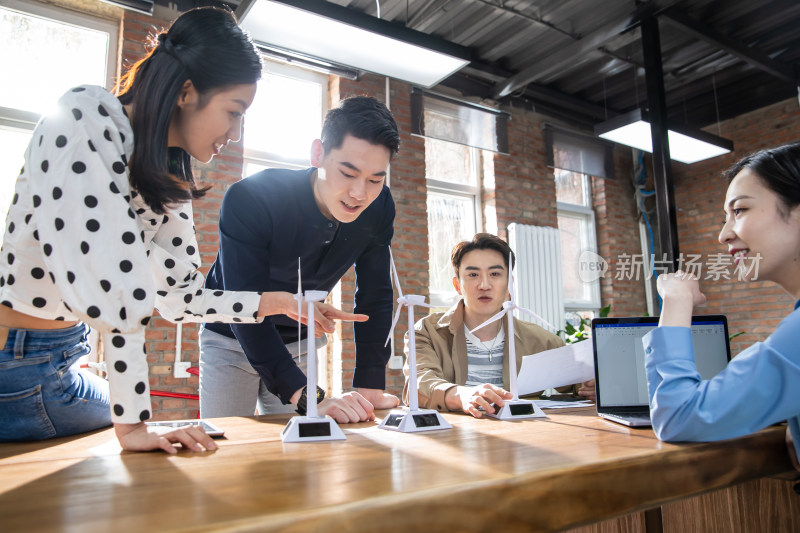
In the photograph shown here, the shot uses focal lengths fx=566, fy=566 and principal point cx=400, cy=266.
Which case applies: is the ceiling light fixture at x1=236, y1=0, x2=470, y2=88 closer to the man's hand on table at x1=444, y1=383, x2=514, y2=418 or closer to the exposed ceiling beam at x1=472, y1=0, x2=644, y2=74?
the exposed ceiling beam at x1=472, y1=0, x2=644, y2=74

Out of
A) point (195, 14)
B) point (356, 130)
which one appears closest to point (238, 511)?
point (195, 14)

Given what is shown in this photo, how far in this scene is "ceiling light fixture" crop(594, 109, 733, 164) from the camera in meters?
4.40

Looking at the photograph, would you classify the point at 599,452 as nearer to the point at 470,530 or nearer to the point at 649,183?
the point at 470,530

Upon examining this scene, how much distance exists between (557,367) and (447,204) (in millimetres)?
4026

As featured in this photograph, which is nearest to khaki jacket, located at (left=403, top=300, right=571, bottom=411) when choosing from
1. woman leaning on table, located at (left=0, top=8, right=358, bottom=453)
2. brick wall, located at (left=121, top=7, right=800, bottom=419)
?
woman leaning on table, located at (left=0, top=8, right=358, bottom=453)

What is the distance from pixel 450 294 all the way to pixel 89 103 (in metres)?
4.40

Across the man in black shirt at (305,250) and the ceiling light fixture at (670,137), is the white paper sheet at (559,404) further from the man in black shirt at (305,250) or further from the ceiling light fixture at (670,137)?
the ceiling light fixture at (670,137)

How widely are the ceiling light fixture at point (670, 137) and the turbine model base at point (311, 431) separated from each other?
4.05m

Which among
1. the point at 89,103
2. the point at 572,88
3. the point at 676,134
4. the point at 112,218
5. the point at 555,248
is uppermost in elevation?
the point at 572,88

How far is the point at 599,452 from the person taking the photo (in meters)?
0.84

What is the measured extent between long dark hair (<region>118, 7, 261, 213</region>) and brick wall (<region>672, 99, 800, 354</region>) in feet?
18.8

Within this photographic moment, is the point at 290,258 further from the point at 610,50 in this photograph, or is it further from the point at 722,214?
the point at 722,214

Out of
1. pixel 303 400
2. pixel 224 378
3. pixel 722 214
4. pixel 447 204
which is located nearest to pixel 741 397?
pixel 303 400

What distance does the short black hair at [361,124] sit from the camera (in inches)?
58.8
